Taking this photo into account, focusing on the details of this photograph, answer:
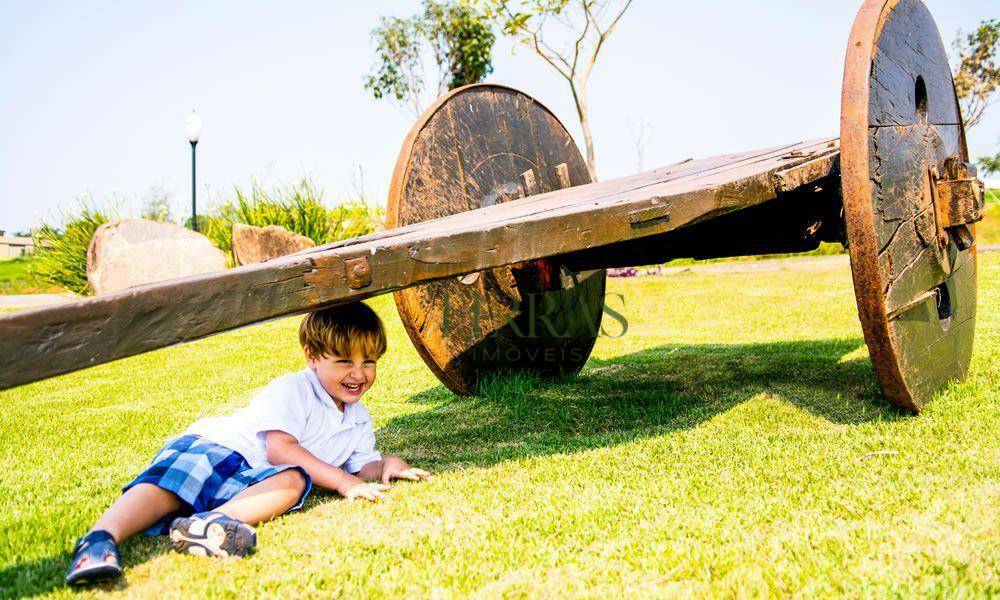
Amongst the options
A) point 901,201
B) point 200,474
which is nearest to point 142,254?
point 200,474

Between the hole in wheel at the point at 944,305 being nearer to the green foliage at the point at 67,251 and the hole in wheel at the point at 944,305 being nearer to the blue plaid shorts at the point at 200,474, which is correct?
the blue plaid shorts at the point at 200,474

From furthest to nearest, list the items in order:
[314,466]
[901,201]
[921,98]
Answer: [921,98] → [901,201] → [314,466]

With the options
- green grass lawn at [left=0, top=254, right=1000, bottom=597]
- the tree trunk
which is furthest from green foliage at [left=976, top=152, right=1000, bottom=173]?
green grass lawn at [left=0, top=254, right=1000, bottom=597]

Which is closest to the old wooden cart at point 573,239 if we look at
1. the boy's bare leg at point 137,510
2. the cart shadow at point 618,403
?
the cart shadow at point 618,403

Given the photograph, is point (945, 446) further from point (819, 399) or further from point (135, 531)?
point (135, 531)

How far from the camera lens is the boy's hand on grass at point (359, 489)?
2.39 meters

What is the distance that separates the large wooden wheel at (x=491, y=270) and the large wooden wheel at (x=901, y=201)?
1645 mm

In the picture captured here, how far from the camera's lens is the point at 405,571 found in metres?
1.83

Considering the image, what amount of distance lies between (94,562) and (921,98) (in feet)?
11.0

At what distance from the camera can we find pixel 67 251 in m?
12.9

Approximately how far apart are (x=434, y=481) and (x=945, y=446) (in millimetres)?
1682

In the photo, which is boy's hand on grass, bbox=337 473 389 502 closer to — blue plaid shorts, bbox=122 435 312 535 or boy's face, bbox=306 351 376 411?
blue plaid shorts, bbox=122 435 312 535

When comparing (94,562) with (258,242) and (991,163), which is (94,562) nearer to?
(258,242)

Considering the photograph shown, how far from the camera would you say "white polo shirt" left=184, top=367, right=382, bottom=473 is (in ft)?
7.82
